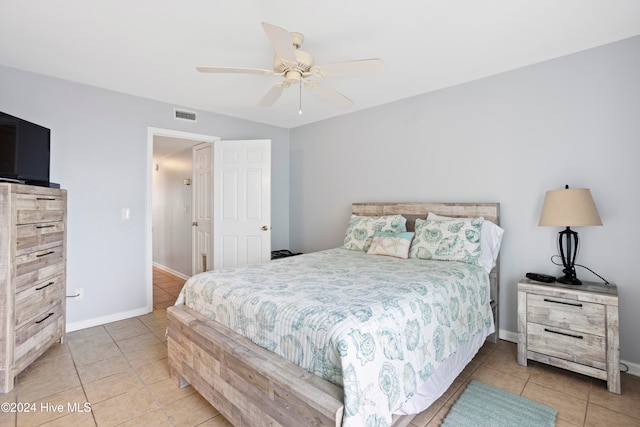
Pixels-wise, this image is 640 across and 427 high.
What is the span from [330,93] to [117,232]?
8.90 feet

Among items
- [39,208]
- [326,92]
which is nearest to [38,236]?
[39,208]

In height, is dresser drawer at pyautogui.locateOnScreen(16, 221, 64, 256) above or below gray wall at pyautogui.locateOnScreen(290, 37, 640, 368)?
below

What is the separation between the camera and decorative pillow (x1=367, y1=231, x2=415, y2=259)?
2863mm

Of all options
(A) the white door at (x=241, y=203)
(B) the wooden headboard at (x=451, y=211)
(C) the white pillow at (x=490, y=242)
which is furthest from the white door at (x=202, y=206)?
(C) the white pillow at (x=490, y=242)

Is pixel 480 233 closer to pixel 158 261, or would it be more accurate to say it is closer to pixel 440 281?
pixel 440 281

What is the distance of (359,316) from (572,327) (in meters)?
1.77

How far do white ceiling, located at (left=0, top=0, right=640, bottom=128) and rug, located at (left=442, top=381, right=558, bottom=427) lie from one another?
245cm

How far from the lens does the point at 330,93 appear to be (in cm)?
244

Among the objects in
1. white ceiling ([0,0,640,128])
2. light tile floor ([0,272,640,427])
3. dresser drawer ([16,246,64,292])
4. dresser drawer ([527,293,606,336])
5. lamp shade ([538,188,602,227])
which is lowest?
light tile floor ([0,272,640,427])

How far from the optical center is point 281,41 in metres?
1.66

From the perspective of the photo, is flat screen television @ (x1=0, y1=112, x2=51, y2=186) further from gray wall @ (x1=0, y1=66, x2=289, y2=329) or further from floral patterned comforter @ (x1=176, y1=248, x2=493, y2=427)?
floral patterned comforter @ (x1=176, y1=248, x2=493, y2=427)

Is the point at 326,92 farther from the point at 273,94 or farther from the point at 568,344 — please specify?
the point at 568,344

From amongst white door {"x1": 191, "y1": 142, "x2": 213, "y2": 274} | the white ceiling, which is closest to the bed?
the white ceiling

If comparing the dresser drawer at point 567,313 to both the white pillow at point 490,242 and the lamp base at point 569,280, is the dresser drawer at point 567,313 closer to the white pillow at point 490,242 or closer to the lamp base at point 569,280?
the lamp base at point 569,280
